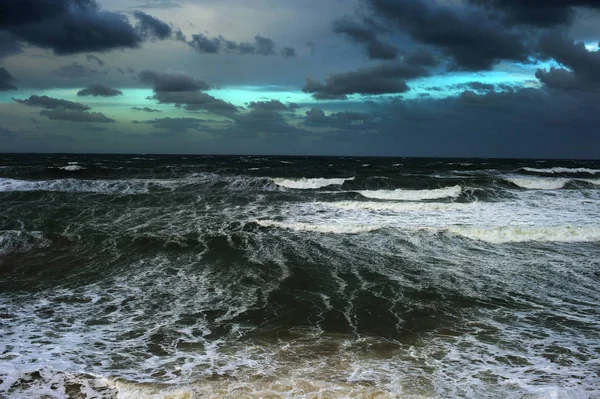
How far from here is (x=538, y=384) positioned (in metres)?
5.29

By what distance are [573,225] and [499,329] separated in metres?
10.9

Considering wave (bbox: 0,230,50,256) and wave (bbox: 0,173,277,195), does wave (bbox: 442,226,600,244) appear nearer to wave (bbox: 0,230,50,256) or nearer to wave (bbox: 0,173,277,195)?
wave (bbox: 0,230,50,256)

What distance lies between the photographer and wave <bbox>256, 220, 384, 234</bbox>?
49.8 feet

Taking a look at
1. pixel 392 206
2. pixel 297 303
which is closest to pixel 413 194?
pixel 392 206

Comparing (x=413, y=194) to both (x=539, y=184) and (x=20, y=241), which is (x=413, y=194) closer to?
(x=539, y=184)

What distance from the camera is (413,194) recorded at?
85.4ft

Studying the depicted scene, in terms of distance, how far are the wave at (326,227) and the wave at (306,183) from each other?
13.5m

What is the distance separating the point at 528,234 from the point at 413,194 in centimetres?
1154

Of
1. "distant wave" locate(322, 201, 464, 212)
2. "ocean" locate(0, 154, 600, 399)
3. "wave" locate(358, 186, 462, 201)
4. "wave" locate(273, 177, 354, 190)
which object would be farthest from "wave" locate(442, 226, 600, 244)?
"wave" locate(273, 177, 354, 190)

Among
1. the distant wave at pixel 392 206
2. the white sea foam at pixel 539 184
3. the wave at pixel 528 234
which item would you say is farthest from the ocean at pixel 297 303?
the white sea foam at pixel 539 184

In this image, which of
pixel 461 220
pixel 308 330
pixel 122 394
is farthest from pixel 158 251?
pixel 461 220

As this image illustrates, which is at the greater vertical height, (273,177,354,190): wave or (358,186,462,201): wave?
(273,177,354,190): wave

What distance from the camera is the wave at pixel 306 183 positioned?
99.7ft

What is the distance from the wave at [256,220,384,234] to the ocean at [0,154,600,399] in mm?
98
